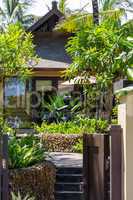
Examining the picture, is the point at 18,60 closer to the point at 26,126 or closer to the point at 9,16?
the point at 26,126

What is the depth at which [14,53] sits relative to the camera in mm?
15953

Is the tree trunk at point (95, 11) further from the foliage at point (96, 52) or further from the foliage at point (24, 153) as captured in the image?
the foliage at point (24, 153)

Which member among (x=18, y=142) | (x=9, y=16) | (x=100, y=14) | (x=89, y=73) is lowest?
(x=18, y=142)

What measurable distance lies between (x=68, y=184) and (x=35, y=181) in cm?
175

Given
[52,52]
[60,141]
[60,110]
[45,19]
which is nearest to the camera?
[60,141]

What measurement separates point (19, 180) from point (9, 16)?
38.2 m

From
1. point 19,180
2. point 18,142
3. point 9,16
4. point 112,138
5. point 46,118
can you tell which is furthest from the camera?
point 9,16

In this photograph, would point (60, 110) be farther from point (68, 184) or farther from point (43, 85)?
point (68, 184)

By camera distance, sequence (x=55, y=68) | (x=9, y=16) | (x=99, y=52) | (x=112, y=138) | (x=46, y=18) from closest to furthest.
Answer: (x=112, y=138) < (x=99, y=52) < (x=55, y=68) < (x=46, y=18) < (x=9, y=16)

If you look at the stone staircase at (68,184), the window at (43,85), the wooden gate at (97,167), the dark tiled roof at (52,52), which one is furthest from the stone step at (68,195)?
the window at (43,85)

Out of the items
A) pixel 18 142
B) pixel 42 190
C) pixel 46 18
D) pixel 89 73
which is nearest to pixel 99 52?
pixel 89 73

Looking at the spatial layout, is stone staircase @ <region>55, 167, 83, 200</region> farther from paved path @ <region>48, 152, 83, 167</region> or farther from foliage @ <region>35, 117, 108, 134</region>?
foliage @ <region>35, 117, 108, 134</region>

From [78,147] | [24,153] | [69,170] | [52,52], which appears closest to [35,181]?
[24,153]

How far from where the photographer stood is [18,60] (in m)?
16.3
